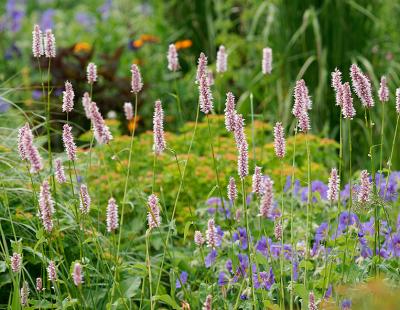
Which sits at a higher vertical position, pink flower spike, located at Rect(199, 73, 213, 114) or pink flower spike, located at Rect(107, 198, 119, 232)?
pink flower spike, located at Rect(199, 73, 213, 114)

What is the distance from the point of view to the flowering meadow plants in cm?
239

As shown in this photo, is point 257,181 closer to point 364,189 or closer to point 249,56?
point 364,189

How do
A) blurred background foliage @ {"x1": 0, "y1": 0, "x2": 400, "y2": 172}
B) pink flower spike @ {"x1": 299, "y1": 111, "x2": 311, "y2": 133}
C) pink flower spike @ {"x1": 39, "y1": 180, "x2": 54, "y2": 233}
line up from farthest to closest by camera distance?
1. blurred background foliage @ {"x1": 0, "y1": 0, "x2": 400, "y2": 172}
2. pink flower spike @ {"x1": 299, "y1": 111, "x2": 311, "y2": 133}
3. pink flower spike @ {"x1": 39, "y1": 180, "x2": 54, "y2": 233}

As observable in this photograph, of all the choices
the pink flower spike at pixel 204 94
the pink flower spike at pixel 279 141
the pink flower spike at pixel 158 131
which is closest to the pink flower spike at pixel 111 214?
the pink flower spike at pixel 158 131

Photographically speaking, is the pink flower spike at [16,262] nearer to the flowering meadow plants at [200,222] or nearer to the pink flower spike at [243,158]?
the flowering meadow plants at [200,222]

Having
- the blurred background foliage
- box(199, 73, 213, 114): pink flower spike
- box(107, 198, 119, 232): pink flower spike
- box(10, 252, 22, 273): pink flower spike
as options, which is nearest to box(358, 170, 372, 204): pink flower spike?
box(199, 73, 213, 114): pink flower spike

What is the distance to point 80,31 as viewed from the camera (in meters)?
8.46

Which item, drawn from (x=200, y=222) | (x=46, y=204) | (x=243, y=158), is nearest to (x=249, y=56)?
(x=200, y=222)

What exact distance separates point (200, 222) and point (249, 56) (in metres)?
3.81

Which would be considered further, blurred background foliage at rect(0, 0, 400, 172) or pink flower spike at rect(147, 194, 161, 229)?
blurred background foliage at rect(0, 0, 400, 172)

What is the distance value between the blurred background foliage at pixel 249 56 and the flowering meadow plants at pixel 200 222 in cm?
98

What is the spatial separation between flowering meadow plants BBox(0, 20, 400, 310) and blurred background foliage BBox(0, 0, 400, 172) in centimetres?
98

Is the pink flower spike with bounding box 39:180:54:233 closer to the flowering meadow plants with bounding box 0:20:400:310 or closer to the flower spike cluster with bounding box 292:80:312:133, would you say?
the flowering meadow plants with bounding box 0:20:400:310

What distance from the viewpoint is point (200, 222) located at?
138 inches
